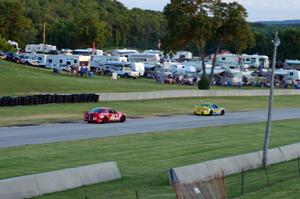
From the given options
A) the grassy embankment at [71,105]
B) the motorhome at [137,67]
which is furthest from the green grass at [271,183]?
the motorhome at [137,67]

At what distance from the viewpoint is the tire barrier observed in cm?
4991

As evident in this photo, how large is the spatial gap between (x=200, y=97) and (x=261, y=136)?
1282 inches

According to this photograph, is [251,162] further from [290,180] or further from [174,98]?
[174,98]

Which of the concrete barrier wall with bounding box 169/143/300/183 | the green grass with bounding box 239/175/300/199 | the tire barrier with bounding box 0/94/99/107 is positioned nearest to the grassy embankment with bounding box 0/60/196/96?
the tire barrier with bounding box 0/94/99/107

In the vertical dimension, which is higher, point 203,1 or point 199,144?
point 203,1

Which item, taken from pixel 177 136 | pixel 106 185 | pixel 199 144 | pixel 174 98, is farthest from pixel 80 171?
pixel 174 98

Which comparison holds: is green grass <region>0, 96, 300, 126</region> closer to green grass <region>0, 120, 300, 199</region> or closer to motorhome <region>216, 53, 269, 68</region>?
green grass <region>0, 120, 300, 199</region>

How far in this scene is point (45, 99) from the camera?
53312 millimetres

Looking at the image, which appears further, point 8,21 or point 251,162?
point 8,21

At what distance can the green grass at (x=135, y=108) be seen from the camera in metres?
45.6

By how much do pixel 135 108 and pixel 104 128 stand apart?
1565 centimetres

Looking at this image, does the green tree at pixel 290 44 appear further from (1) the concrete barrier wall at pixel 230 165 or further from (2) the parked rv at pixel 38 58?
(1) the concrete barrier wall at pixel 230 165

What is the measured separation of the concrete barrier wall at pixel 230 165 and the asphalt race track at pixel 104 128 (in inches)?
437

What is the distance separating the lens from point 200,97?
241 feet
